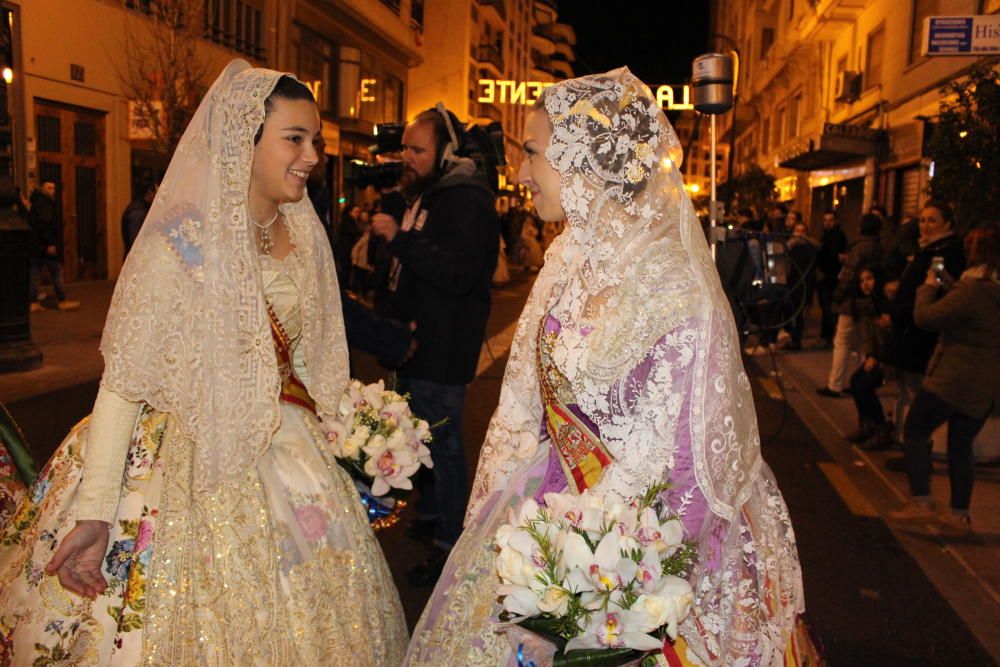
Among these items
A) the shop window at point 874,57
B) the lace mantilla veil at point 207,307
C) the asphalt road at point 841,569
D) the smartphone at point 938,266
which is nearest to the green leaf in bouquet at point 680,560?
the lace mantilla veil at point 207,307

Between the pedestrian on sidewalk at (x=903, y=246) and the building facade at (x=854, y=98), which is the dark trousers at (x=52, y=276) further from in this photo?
the pedestrian on sidewalk at (x=903, y=246)

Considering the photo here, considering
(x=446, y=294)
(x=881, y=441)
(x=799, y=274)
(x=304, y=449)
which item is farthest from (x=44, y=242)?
(x=304, y=449)

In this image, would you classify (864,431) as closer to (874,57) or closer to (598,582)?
(598,582)

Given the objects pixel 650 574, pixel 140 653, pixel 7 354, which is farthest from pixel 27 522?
pixel 7 354

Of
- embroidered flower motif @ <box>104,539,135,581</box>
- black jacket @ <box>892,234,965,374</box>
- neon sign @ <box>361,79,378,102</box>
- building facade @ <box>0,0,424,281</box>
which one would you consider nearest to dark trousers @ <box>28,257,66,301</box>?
building facade @ <box>0,0,424,281</box>

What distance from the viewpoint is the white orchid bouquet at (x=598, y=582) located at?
1887mm

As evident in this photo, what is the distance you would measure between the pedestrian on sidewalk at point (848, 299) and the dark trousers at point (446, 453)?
18.7ft

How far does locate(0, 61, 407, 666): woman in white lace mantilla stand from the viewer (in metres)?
2.26

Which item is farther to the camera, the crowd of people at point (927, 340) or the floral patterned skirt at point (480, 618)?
the crowd of people at point (927, 340)

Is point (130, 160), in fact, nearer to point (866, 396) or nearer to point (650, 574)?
point (866, 396)

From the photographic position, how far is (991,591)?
15.3ft

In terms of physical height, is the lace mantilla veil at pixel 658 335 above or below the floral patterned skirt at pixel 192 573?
above

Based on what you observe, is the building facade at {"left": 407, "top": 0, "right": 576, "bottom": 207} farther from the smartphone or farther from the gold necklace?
the gold necklace

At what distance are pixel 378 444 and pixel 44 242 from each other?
12.1 m
